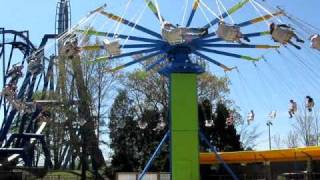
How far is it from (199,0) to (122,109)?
2878 cm

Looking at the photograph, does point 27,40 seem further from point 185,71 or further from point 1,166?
point 185,71

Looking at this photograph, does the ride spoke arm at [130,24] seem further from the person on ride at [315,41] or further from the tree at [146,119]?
the tree at [146,119]

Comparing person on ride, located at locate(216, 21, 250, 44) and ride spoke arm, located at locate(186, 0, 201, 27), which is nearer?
person on ride, located at locate(216, 21, 250, 44)

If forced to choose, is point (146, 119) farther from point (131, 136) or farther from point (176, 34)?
point (176, 34)

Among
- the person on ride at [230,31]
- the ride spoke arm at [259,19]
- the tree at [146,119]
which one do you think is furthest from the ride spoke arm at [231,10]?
the tree at [146,119]

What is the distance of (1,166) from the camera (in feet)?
143

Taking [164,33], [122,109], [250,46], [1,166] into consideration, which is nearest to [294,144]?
[122,109]

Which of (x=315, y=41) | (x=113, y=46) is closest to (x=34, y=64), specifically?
(x=113, y=46)

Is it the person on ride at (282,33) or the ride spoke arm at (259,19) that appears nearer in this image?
the person on ride at (282,33)

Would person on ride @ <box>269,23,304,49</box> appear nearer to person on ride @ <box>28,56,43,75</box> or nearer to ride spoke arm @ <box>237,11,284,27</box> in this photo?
ride spoke arm @ <box>237,11,284,27</box>

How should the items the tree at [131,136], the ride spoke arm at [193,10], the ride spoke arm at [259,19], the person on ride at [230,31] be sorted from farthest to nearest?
the tree at [131,136] → the ride spoke arm at [193,10] → the ride spoke arm at [259,19] → the person on ride at [230,31]

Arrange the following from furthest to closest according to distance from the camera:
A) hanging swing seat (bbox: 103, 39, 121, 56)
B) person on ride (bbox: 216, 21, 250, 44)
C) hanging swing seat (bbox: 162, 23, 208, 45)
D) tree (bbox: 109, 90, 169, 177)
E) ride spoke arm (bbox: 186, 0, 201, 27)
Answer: tree (bbox: 109, 90, 169, 177), ride spoke arm (bbox: 186, 0, 201, 27), hanging swing seat (bbox: 103, 39, 121, 56), hanging swing seat (bbox: 162, 23, 208, 45), person on ride (bbox: 216, 21, 250, 44)

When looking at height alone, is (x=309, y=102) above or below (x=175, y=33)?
below

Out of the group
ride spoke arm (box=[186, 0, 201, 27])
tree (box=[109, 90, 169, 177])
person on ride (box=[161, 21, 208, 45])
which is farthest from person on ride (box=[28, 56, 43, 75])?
tree (box=[109, 90, 169, 177])
